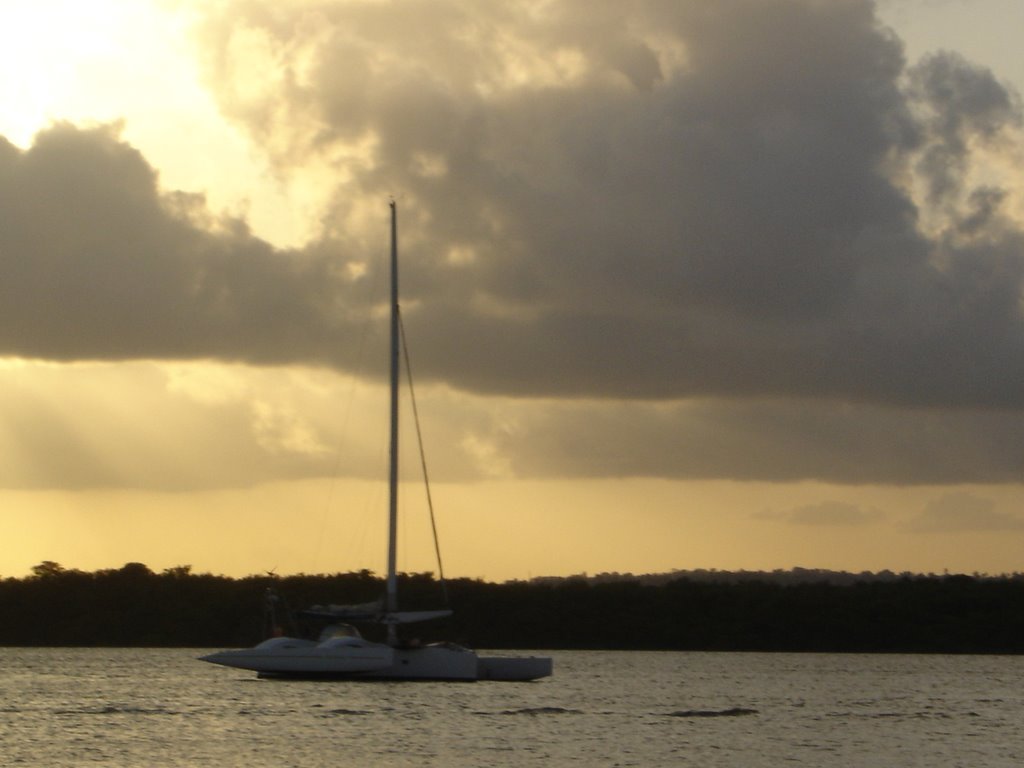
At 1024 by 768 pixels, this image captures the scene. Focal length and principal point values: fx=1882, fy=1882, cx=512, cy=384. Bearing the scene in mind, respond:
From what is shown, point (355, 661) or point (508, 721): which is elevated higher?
point (355, 661)

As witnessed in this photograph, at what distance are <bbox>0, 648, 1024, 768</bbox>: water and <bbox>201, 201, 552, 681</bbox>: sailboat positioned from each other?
1508 mm

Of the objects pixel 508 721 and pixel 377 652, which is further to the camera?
pixel 377 652

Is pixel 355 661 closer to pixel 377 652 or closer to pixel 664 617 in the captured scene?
pixel 377 652

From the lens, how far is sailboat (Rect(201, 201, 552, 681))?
3344 inches

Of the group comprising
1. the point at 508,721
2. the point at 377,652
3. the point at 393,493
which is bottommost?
the point at 508,721

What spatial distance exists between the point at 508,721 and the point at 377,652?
934 cm

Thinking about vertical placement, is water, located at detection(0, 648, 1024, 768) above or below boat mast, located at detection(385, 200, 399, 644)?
below

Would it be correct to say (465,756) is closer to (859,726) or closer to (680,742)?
(680,742)

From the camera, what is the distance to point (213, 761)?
206ft

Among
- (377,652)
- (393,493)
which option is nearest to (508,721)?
(377,652)

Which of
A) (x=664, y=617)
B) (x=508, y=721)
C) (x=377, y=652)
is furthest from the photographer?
(x=664, y=617)

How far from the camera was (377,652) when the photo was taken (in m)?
84.6

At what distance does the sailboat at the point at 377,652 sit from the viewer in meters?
84.9

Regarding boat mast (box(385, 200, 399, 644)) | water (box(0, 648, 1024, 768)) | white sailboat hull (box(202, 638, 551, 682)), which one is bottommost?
water (box(0, 648, 1024, 768))
